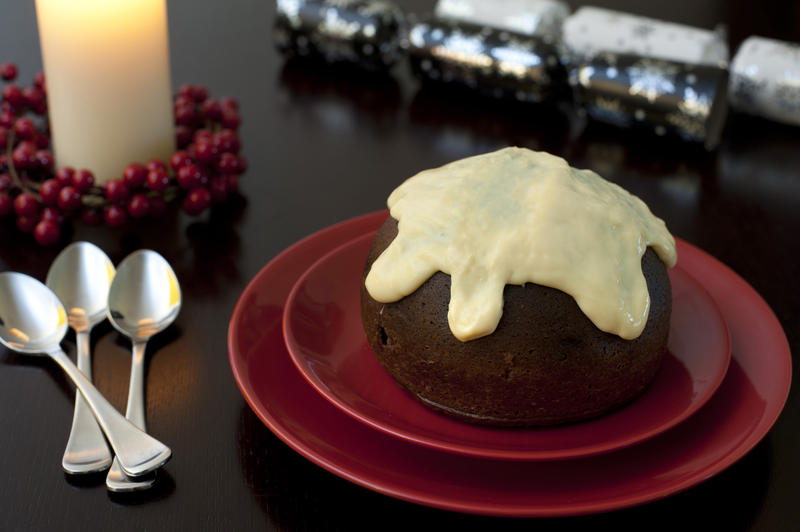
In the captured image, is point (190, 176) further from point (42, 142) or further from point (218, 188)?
point (42, 142)

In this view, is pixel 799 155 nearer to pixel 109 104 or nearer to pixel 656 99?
pixel 656 99

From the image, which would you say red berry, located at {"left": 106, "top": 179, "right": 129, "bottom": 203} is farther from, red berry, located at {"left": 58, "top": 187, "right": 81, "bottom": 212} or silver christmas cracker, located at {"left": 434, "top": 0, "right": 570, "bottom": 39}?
silver christmas cracker, located at {"left": 434, "top": 0, "right": 570, "bottom": 39}

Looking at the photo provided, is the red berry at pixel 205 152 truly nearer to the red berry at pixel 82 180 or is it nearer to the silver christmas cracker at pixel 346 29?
the red berry at pixel 82 180

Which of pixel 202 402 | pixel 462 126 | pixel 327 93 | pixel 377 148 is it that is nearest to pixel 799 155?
pixel 462 126

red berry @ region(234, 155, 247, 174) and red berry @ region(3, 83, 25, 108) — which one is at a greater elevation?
red berry @ region(3, 83, 25, 108)

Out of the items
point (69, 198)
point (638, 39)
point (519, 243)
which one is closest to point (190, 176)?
point (69, 198)

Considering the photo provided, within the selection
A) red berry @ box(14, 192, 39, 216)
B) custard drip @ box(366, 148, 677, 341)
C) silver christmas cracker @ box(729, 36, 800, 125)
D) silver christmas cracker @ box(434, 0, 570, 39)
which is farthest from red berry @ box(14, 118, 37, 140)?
silver christmas cracker @ box(729, 36, 800, 125)
